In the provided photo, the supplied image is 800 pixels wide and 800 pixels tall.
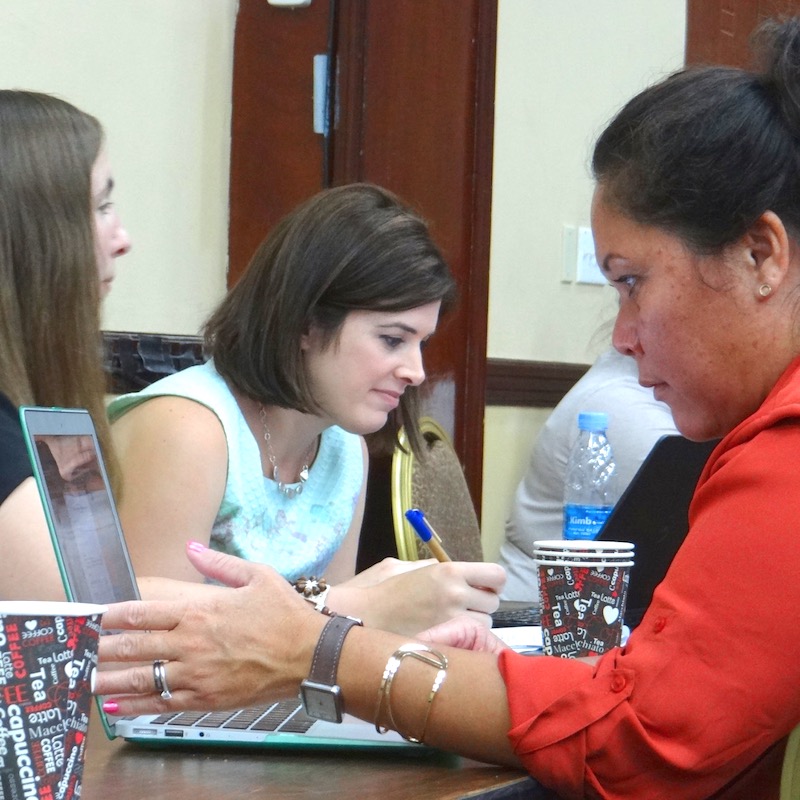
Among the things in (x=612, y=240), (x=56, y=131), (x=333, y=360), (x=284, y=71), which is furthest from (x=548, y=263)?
(x=612, y=240)

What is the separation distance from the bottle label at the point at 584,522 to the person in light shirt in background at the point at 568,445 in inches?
9.8

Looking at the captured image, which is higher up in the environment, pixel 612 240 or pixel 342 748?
pixel 612 240

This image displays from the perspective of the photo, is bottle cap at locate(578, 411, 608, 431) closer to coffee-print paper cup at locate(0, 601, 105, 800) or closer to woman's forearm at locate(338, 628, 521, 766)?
woman's forearm at locate(338, 628, 521, 766)

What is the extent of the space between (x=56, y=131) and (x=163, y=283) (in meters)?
1.18

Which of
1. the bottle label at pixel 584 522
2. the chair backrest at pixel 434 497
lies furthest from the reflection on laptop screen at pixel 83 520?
the chair backrest at pixel 434 497

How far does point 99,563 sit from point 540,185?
Answer: 2.67 m

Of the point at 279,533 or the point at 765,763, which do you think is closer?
the point at 765,763

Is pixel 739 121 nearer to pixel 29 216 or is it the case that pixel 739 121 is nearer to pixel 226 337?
pixel 29 216

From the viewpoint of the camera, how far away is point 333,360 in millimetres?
2057

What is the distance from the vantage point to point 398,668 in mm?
952

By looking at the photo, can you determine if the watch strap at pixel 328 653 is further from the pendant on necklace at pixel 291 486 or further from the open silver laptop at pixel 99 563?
the pendant on necklace at pixel 291 486

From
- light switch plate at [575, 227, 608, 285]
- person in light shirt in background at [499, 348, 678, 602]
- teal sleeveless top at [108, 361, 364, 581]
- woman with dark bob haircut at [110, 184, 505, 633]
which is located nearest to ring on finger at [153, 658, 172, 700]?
woman with dark bob haircut at [110, 184, 505, 633]

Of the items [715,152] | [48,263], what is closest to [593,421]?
[48,263]

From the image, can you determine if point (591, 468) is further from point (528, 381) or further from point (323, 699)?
point (323, 699)
